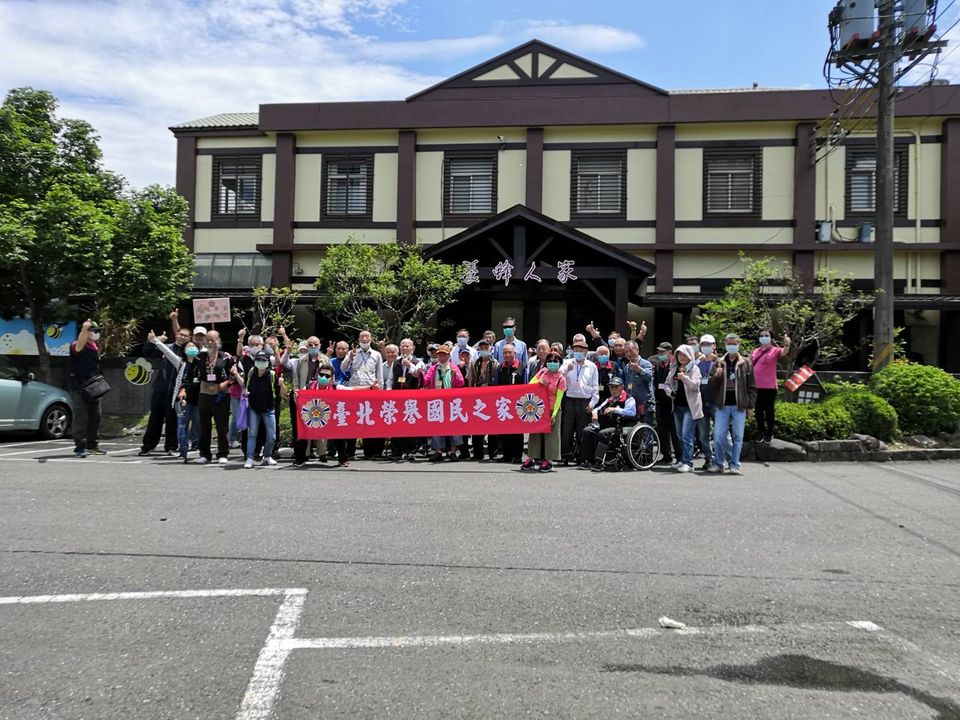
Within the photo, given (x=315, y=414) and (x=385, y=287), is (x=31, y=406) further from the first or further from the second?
(x=385, y=287)

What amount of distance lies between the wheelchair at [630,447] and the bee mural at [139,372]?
11910 mm

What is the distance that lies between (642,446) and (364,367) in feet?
14.8

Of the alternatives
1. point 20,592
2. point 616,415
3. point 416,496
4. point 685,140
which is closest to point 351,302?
point 616,415

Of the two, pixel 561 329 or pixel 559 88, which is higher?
pixel 559 88

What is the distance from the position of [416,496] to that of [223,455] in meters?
4.58

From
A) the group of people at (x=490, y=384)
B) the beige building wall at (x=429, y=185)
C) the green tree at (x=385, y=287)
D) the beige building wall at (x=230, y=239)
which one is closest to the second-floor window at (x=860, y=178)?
the beige building wall at (x=429, y=185)

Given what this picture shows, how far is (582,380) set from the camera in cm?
1091

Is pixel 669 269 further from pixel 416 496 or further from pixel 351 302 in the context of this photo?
pixel 416 496

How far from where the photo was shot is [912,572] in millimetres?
5301

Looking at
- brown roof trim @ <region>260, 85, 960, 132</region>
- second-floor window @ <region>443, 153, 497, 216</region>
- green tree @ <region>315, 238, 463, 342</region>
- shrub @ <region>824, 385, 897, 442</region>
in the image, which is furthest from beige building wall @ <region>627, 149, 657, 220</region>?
shrub @ <region>824, 385, 897, 442</region>

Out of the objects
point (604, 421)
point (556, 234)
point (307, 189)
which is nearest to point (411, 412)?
point (604, 421)

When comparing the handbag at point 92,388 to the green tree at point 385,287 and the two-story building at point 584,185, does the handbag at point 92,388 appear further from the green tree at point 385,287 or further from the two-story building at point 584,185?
the two-story building at point 584,185

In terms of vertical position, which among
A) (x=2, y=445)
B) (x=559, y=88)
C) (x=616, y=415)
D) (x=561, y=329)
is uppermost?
(x=559, y=88)

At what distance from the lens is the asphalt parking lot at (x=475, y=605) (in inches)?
134
